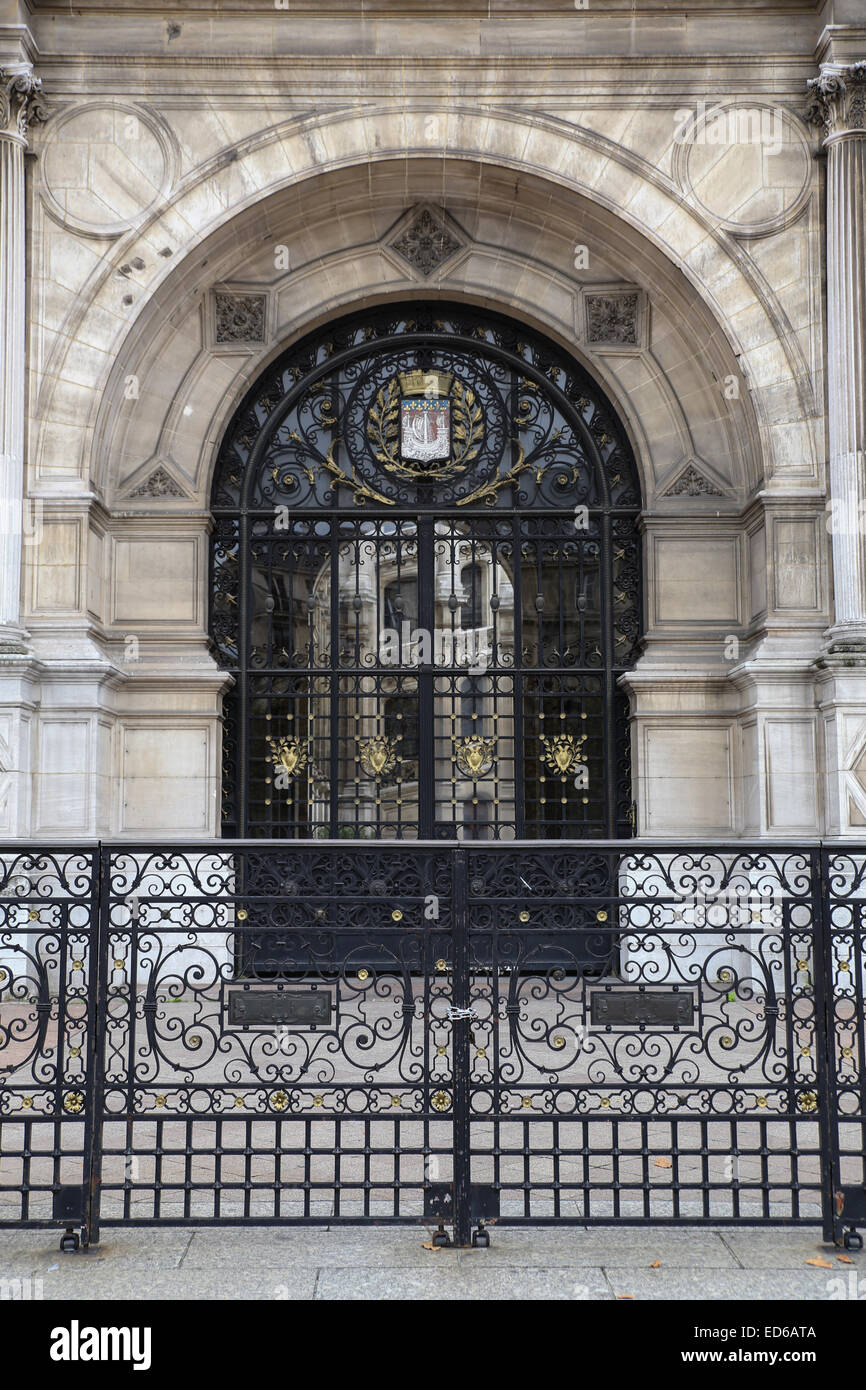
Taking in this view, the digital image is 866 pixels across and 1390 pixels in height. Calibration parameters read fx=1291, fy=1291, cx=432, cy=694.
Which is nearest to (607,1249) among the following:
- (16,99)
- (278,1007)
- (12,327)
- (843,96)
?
(278,1007)

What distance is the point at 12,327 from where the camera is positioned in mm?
10945

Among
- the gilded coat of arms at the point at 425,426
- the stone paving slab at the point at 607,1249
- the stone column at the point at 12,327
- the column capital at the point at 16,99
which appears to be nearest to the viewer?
the stone paving slab at the point at 607,1249

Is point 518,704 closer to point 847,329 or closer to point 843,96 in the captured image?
point 847,329

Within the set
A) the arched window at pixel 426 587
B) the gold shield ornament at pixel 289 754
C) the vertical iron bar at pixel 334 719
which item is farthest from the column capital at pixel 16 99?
the gold shield ornament at pixel 289 754

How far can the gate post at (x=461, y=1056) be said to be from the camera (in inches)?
189

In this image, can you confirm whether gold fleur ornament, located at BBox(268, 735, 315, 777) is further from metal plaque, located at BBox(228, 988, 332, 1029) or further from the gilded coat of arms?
metal plaque, located at BBox(228, 988, 332, 1029)

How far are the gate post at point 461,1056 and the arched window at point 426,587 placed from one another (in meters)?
6.92

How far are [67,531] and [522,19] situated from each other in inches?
240

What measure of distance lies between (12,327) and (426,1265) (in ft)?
29.3

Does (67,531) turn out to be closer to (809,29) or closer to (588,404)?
(588,404)

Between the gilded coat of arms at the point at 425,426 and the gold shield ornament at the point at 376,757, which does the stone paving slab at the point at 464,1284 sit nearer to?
the gold shield ornament at the point at 376,757

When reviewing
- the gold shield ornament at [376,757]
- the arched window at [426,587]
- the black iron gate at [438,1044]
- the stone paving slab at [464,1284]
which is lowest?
the stone paving slab at [464,1284]

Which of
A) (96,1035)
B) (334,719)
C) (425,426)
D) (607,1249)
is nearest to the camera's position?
(607,1249)

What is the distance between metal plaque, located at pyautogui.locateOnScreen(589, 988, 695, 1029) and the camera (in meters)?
5.11
